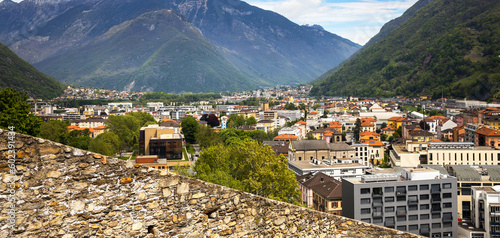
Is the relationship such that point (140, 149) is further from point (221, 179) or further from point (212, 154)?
point (221, 179)

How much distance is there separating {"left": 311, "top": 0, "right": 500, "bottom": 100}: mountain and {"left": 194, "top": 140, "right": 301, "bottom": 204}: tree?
278 ft

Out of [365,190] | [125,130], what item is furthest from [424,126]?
[365,190]

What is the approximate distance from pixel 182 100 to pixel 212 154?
5599 inches

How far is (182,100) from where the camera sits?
164250 millimetres

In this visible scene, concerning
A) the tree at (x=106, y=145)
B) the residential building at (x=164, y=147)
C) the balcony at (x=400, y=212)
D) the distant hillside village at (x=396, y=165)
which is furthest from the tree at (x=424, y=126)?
the tree at (x=106, y=145)

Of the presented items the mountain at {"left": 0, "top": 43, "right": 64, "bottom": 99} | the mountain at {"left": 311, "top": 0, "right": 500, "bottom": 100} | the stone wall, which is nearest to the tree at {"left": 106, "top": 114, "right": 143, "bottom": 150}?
the mountain at {"left": 0, "top": 43, "right": 64, "bottom": 99}

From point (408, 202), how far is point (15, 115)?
21.8m

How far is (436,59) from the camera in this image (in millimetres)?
121875

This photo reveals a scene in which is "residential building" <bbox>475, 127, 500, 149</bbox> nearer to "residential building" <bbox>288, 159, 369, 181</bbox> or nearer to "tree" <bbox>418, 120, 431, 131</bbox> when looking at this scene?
"tree" <bbox>418, 120, 431, 131</bbox>

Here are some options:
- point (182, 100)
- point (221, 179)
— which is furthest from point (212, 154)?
point (182, 100)

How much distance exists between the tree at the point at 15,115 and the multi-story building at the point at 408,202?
57.9 ft

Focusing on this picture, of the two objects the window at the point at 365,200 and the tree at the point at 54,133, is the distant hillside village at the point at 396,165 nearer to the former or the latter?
the window at the point at 365,200

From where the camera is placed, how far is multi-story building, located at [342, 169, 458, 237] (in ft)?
85.4

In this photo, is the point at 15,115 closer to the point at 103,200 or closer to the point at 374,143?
the point at 103,200
